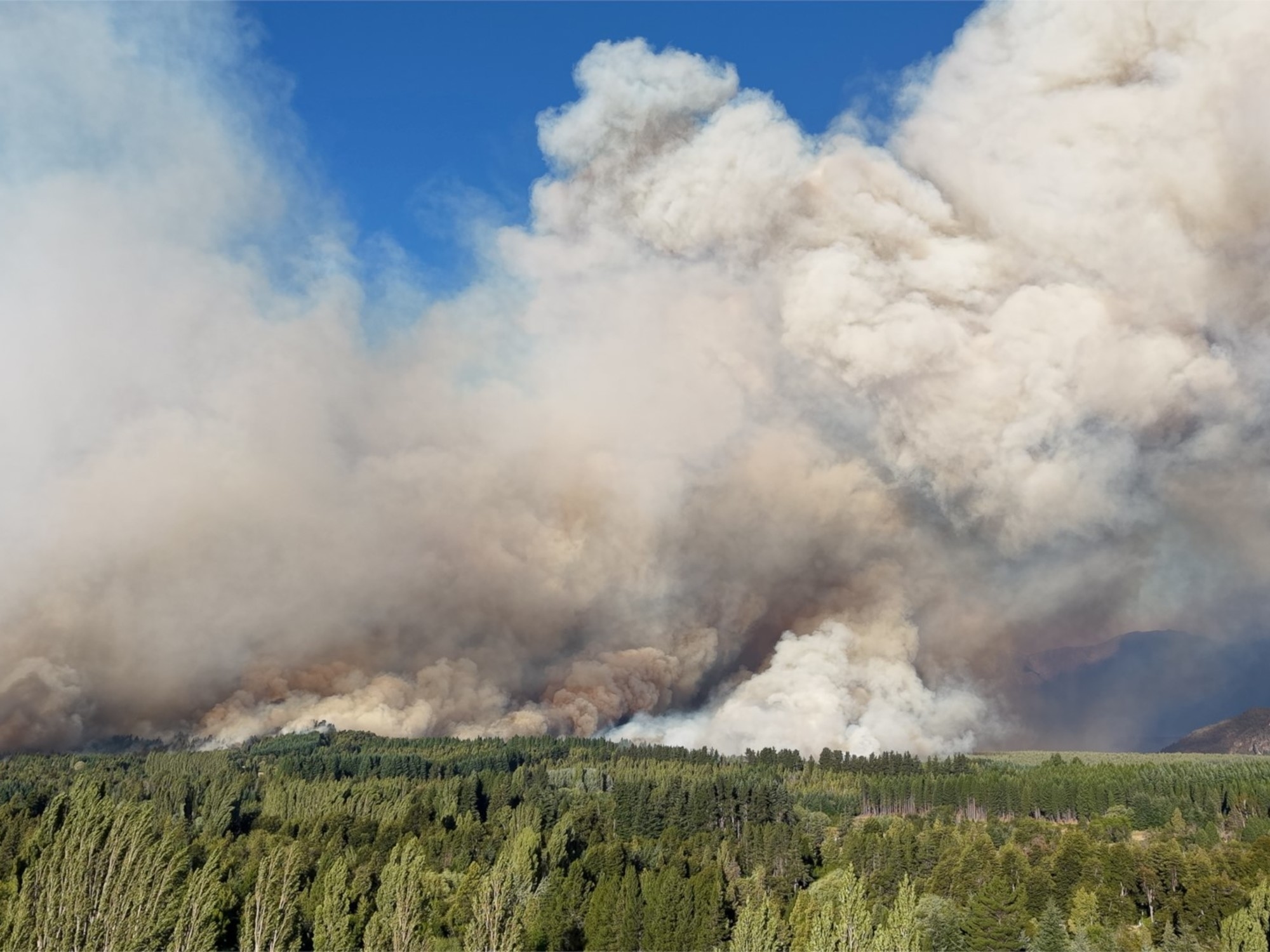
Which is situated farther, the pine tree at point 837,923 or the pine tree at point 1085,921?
the pine tree at point 1085,921

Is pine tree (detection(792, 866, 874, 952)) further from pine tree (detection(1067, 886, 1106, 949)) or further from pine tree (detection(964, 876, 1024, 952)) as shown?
pine tree (detection(1067, 886, 1106, 949))

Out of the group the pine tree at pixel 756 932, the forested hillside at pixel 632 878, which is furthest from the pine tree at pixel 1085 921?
the pine tree at pixel 756 932

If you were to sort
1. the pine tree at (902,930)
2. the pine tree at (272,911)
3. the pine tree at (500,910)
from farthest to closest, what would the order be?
the pine tree at (272,911)
the pine tree at (500,910)
the pine tree at (902,930)

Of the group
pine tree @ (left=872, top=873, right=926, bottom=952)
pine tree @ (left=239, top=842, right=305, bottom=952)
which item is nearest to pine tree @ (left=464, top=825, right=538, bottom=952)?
pine tree @ (left=239, top=842, right=305, bottom=952)

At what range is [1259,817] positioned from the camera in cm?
14712

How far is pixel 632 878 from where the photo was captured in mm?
93562

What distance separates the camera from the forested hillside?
73125 mm

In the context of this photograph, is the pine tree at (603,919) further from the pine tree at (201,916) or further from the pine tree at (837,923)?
the pine tree at (201,916)

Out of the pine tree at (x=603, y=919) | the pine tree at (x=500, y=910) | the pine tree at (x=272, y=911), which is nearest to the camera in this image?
the pine tree at (x=500, y=910)

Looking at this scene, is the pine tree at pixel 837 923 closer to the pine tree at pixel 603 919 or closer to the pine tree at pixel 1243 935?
the pine tree at pixel 603 919

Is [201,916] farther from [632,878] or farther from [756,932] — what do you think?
[756,932]

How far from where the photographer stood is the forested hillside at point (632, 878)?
73.1 meters

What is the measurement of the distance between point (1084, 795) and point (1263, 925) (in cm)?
9788

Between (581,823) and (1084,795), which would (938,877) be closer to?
(581,823)
